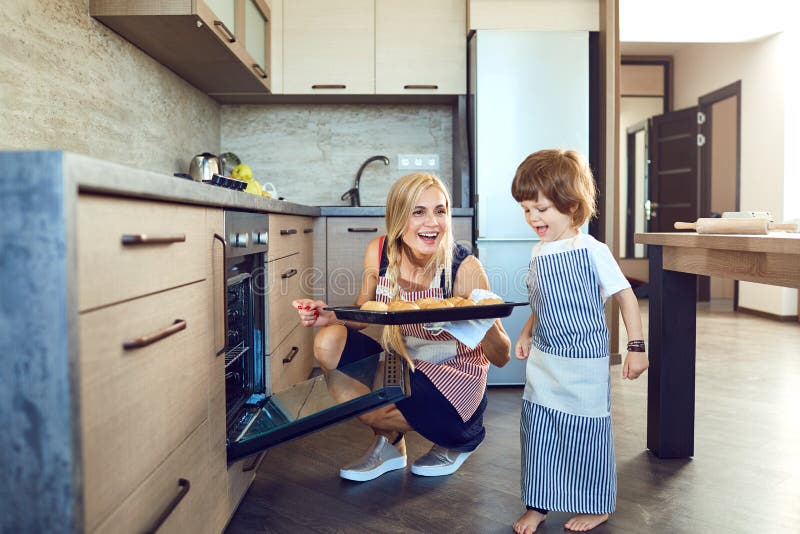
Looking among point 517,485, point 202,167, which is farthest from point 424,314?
point 202,167

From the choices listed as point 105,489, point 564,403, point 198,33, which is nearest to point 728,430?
point 564,403

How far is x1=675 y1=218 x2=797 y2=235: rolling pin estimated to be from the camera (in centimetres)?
161

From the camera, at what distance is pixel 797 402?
9.44ft

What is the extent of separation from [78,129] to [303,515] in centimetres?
145

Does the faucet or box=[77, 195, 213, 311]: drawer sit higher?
the faucet

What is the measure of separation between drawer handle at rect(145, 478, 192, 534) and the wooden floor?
0.51m

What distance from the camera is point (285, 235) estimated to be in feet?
7.89

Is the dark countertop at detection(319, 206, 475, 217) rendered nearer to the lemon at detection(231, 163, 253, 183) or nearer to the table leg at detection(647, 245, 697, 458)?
the lemon at detection(231, 163, 253, 183)

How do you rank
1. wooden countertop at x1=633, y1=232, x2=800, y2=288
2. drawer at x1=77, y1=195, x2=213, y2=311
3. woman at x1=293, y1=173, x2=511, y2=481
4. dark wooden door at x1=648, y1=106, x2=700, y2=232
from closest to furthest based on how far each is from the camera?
drawer at x1=77, y1=195, x2=213, y2=311
wooden countertop at x1=633, y1=232, x2=800, y2=288
woman at x1=293, y1=173, x2=511, y2=481
dark wooden door at x1=648, y1=106, x2=700, y2=232

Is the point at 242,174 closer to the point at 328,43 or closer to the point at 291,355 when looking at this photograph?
the point at 328,43

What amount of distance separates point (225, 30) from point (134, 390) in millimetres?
1950

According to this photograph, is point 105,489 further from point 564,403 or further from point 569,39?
point 569,39

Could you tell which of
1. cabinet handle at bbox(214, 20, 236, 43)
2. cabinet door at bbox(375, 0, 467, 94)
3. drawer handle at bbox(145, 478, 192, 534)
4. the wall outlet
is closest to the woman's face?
drawer handle at bbox(145, 478, 192, 534)

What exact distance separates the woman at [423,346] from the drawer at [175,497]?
681 mm
